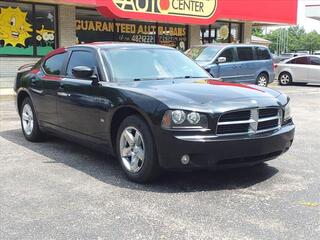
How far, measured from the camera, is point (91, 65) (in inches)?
254

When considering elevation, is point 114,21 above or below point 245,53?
above

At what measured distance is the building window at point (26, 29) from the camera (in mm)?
18031

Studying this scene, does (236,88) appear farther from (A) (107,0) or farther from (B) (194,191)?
(A) (107,0)

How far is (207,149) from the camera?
5.02m

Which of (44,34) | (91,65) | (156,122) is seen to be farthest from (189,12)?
(156,122)

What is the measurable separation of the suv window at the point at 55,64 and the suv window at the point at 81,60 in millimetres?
249

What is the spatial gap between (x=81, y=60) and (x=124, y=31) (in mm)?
15451

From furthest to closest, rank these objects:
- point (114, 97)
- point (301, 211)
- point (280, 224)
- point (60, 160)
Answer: point (60, 160), point (114, 97), point (301, 211), point (280, 224)

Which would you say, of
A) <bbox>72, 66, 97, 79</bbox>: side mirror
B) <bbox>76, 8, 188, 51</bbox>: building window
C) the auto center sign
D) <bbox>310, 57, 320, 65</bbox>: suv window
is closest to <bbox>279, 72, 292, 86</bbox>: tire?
<bbox>310, 57, 320, 65</bbox>: suv window

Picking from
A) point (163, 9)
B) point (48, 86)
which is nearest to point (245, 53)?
point (163, 9)

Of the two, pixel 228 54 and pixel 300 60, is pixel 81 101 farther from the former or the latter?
pixel 300 60

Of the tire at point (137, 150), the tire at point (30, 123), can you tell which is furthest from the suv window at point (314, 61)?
the tire at point (137, 150)

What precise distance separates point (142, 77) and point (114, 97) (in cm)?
61

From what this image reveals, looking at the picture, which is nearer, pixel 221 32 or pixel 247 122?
pixel 247 122
